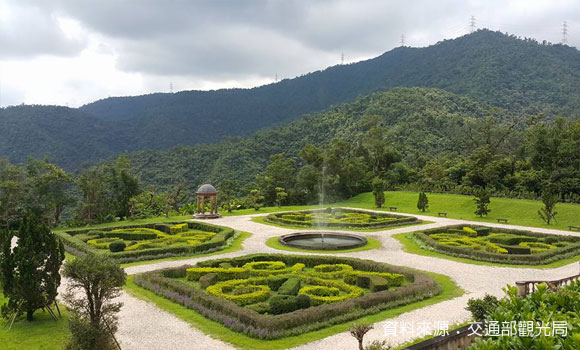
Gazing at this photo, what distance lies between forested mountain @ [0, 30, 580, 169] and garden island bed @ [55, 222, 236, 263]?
155 feet

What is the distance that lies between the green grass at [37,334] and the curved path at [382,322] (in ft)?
4.78

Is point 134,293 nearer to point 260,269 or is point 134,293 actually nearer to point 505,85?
point 260,269

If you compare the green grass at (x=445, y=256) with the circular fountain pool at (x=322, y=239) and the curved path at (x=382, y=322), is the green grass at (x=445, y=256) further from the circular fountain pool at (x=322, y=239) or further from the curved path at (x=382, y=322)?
the circular fountain pool at (x=322, y=239)

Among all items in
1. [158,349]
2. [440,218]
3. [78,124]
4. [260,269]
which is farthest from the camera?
[78,124]

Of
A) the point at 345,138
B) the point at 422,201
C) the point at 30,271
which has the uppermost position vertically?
the point at 345,138

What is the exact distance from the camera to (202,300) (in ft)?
38.9

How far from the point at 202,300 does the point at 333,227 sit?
700 inches

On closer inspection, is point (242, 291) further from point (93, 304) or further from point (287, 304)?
point (93, 304)

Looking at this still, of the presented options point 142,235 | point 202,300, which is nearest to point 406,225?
point 142,235

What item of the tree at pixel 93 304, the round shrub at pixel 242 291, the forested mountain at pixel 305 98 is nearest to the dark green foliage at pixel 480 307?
the round shrub at pixel 242 291

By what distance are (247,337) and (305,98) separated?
4920 inches

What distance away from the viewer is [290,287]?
13.2 metres

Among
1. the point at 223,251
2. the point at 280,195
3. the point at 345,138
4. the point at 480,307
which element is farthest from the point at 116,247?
the point at 345,138

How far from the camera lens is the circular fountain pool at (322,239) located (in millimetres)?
22377
